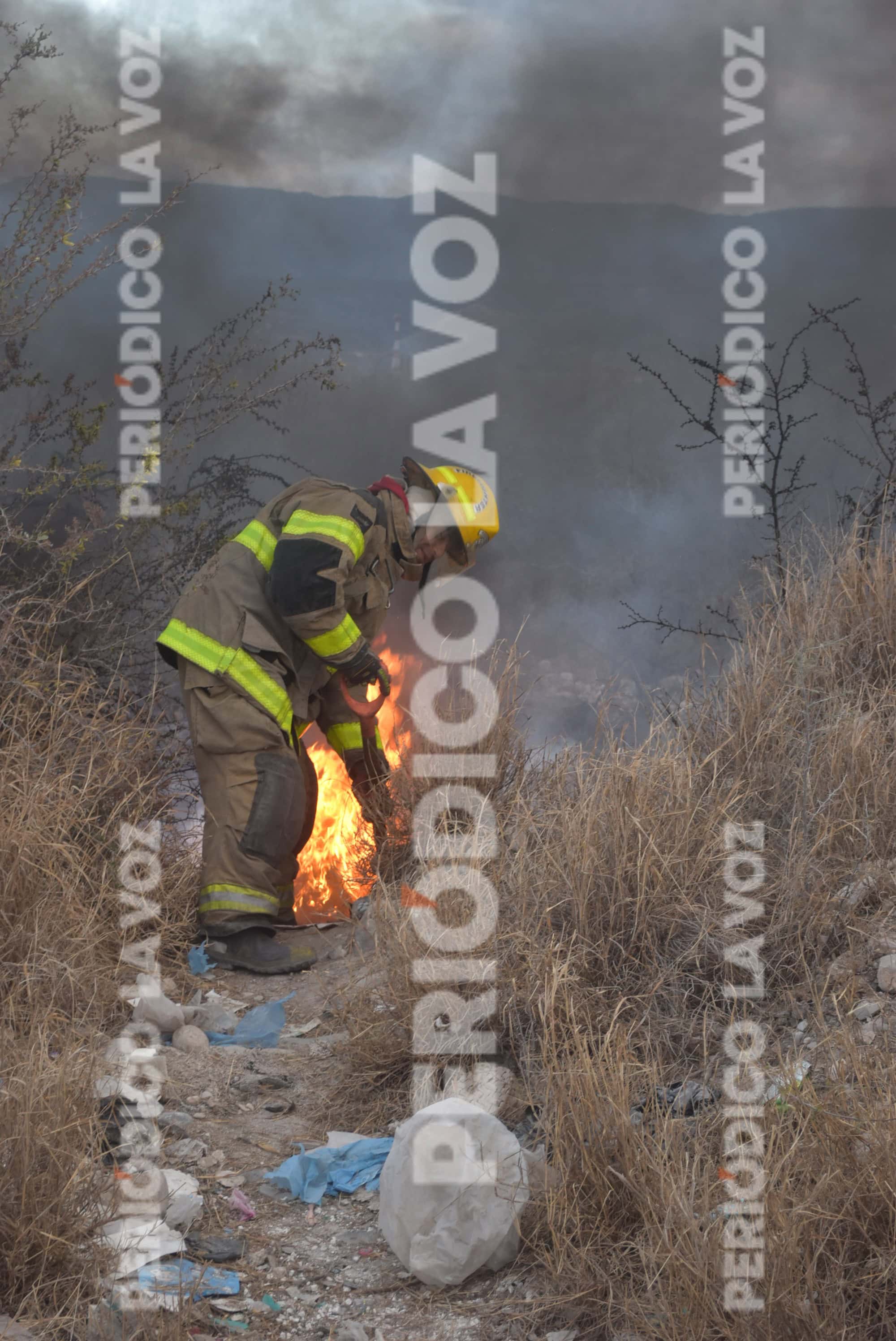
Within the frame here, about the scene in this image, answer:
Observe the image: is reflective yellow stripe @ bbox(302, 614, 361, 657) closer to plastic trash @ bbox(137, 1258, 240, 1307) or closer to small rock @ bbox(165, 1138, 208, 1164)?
small rock @ bbox(165, 1138, 208, 1164)

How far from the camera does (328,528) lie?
12.9ft

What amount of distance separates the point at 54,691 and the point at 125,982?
112cm

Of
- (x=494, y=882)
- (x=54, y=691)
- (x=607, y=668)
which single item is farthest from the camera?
(x=607, y=668)

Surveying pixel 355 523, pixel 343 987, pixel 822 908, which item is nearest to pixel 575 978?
pixel 822 908

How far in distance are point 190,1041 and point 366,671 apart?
4.98 feet

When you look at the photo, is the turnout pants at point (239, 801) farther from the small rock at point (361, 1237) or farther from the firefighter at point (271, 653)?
the small rock at point (361, 1237)

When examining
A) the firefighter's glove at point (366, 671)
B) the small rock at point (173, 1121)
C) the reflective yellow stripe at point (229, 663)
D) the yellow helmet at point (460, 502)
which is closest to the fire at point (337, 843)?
the firefighter's glove at point (366, 671)

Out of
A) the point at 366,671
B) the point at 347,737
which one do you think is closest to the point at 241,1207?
the point at 366,671

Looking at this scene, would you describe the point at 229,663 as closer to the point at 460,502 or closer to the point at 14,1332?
the point at 460,502

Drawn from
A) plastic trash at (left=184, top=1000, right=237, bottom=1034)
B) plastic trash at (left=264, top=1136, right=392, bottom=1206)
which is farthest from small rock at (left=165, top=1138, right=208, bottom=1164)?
plastic trash at (left=184, top=1000, right=237, bottom=1034)

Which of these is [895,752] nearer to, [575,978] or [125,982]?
[575,978]

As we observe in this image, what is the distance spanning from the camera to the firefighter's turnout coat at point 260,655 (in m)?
3.95

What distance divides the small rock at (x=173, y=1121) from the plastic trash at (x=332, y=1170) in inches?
10.1

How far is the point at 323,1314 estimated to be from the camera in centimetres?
215
